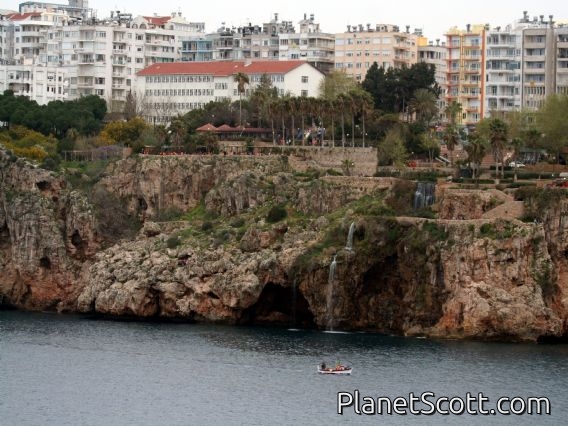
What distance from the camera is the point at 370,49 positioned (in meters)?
191

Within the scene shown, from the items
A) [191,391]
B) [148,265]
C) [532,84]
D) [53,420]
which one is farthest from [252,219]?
[532,84]

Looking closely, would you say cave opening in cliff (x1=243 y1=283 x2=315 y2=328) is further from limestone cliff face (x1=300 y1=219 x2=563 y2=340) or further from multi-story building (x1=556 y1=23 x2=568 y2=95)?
multi-story building (x1=556 y1=23 x2=568 y2=95)

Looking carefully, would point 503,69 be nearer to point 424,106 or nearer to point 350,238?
point 424,106

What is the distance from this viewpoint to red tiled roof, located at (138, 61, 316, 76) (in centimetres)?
17438

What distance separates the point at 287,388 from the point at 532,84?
88212mm

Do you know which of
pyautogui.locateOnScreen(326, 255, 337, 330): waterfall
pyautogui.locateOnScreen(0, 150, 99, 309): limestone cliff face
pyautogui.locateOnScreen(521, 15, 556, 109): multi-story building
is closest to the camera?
pyautogui.locateOnScreen(326, 255, 337, 330): waterfall

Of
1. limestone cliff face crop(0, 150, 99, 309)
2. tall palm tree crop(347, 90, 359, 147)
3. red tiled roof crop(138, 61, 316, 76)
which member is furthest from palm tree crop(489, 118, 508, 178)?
red tiled roof crop(138, 61, 316, 76)

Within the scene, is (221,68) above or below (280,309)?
above

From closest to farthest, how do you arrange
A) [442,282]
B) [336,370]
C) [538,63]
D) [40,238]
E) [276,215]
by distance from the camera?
1. [336,370]
2. [442,282]
3. [276,215]
4. [40,238]
5. [538,63]

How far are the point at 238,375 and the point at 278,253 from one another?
2035cm

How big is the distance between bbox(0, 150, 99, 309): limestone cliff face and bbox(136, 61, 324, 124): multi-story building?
37351 millimetres

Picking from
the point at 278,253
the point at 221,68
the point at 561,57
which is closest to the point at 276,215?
the point at 278,253

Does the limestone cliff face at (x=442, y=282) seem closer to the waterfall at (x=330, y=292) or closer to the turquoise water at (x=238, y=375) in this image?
the waterfall at (x=330, y=292)

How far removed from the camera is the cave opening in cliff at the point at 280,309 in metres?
124
